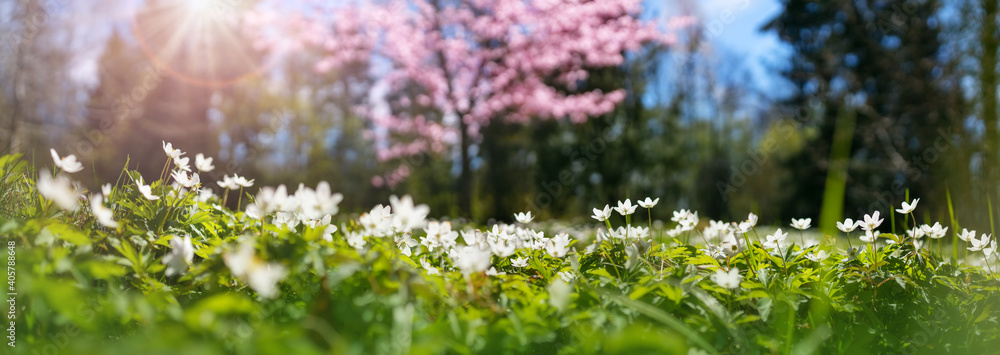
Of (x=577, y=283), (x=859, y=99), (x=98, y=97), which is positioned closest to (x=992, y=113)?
(x=859, y=99)

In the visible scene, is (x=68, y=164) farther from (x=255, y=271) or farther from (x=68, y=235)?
(x=255, y=271)

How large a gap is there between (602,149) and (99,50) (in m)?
19.6

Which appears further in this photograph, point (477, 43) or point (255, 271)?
point (477, 43)

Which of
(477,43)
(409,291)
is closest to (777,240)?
(409,291)

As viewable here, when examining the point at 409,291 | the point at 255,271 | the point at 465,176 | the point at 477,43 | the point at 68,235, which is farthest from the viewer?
the point at 477,43

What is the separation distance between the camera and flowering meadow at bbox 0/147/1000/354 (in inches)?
37.6

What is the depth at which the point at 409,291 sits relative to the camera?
A: 1045 millimetres

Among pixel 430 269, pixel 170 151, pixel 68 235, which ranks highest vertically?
pixel 170 151

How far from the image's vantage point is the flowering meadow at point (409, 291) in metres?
0.95

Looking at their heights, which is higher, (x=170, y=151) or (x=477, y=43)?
(x=477, y=43)

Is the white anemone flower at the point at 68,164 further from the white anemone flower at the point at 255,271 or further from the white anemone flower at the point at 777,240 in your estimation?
the white anemone flower at the point at 777,240

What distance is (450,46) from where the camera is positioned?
11477mm

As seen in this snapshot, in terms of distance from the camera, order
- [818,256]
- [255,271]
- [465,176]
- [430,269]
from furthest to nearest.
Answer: [465,176] → [818,256] → [430,269] → [255,271]

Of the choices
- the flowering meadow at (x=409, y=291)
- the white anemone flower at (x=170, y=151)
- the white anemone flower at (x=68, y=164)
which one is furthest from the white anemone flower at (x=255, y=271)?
the white anemone flower at (x=170, y=151)
